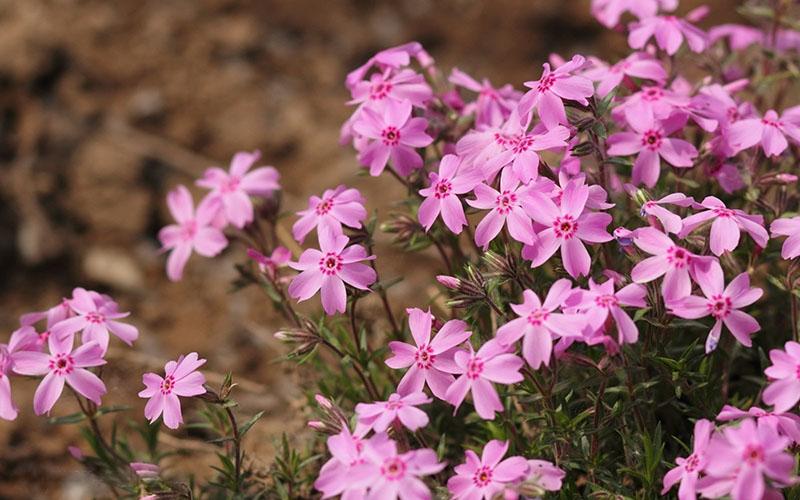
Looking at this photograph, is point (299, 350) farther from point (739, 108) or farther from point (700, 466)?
point (739, 108)

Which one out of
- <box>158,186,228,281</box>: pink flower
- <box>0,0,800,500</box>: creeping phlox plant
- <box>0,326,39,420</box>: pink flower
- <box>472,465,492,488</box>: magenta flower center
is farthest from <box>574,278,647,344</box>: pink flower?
<box>0,326,39,420</box>: pink flower

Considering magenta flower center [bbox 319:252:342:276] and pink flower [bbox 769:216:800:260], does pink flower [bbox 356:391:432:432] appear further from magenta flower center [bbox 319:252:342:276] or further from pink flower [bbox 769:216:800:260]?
pink flower [bbox 769:216:800:260]

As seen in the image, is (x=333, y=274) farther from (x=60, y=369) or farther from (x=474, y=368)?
(x=60, y=369)

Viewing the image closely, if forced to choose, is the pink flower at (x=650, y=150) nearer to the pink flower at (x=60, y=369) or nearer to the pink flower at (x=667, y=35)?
the pink flower at (x=667, y=35)

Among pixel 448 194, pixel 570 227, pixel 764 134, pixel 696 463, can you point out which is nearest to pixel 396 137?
pixel 448 194

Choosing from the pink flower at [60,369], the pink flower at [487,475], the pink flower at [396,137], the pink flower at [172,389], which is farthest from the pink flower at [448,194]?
the pink flower at [60,369]

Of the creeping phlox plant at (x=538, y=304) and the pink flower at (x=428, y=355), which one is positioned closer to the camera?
the creeping phlox plant at (x=538, y=304)

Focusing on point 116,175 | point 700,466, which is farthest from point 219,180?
point 116,175
